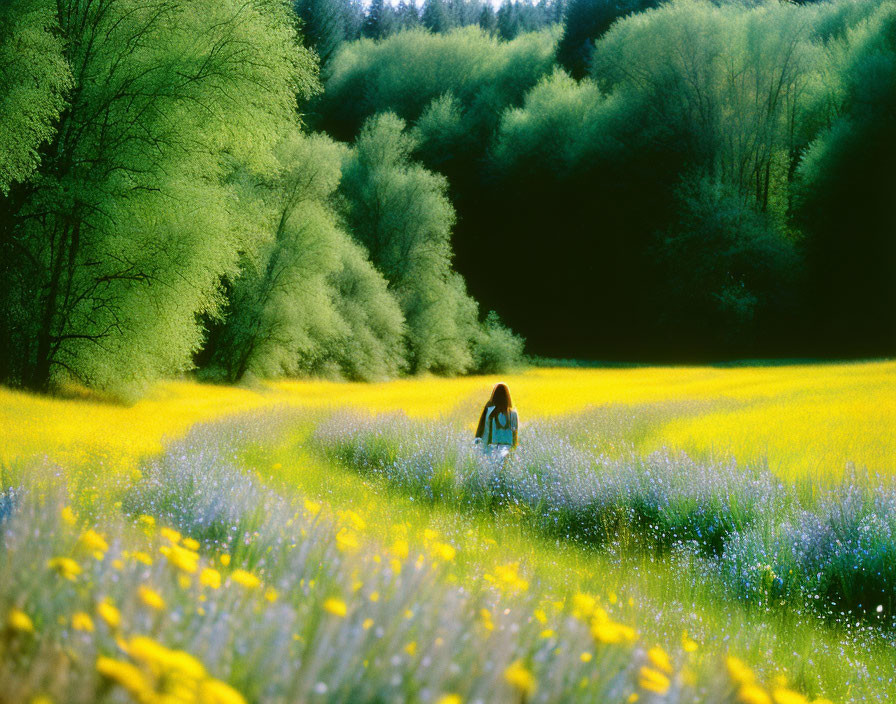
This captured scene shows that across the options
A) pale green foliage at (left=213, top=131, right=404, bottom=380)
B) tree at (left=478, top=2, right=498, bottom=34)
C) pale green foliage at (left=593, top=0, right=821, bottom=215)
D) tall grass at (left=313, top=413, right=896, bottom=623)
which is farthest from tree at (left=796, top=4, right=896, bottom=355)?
tree at (left=478, top=2, right=498, bottom=34)

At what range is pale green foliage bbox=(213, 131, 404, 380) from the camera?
70.1 feet

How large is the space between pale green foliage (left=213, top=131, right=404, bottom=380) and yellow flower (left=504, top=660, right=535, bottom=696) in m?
18.7

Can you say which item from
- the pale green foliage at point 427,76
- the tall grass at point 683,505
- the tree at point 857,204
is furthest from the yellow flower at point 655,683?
the pale green foliage at point 427,76

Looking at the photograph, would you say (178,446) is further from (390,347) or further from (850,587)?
(390,347)

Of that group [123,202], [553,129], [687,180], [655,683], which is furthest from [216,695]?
[553,129]

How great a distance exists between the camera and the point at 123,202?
12070 millimetres

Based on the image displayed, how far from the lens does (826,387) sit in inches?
706

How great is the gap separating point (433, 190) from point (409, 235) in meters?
2.59

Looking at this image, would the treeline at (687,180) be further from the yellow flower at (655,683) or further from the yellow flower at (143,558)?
the yellow flower at (143,558)

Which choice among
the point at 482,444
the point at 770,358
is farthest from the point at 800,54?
the point at 482,444

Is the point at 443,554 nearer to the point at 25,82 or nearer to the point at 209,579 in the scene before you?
the point at 209,579

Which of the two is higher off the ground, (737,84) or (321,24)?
(321,24)

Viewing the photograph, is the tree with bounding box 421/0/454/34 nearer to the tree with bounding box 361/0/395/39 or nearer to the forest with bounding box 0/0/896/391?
the tree with bounding box 361/0/395/39

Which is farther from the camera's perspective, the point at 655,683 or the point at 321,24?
the point at 321,24
